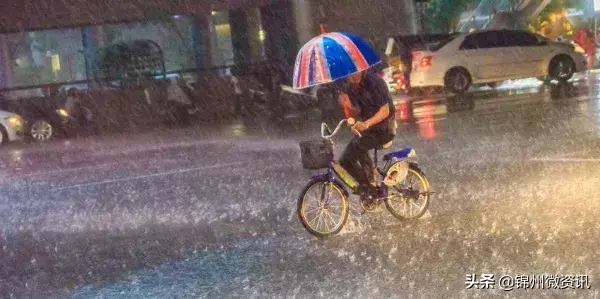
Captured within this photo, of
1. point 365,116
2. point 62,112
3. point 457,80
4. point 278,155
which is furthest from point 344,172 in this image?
point 62,112

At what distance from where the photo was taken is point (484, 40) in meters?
21.9

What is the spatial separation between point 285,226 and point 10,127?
561 inches

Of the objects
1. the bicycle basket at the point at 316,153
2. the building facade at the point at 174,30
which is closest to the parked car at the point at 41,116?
the building facade at the point at 174,30

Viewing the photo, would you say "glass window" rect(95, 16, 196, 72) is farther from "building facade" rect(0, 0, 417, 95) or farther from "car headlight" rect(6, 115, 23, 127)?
"car headlight" rect(6, 115, 23, 127)

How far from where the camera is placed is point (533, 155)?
34.7 feet

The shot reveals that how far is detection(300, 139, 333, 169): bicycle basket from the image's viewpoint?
675 cm

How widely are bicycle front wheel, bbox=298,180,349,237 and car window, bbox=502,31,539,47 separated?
52.5 ft

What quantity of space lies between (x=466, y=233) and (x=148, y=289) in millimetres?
2678

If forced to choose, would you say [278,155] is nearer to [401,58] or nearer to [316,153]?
[316,153]

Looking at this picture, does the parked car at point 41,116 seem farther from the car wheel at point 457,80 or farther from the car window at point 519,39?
the car window at point 519,39

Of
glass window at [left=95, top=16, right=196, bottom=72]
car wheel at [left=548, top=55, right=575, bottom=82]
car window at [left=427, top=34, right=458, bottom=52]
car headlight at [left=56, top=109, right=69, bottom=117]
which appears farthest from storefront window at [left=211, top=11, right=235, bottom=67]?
car wheel at [left=548, top=55, right=575, bottom=82]

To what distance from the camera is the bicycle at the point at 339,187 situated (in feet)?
22.2

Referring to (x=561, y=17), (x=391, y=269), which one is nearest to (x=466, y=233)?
(x=391, y=269)

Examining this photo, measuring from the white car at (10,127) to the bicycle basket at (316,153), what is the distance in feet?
49.1
